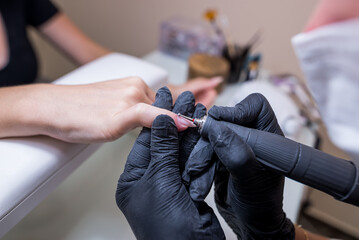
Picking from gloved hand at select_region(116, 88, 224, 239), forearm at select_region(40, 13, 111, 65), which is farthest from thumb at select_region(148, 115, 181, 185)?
forearm at select_region(40, 13, 111, 65)

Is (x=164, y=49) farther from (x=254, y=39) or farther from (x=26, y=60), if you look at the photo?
(x=26, y=60)

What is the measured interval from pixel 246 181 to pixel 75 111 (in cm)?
32

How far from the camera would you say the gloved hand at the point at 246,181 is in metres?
0.36

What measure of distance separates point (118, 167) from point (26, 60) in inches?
26.1

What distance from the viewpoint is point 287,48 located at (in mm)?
1025

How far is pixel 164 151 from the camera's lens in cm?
40

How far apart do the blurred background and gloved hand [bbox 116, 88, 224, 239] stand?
9 centimetres

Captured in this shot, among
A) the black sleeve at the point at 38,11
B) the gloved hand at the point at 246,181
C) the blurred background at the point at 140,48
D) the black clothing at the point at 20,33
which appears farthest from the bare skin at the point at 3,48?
the gloved hand at the point at 246,181

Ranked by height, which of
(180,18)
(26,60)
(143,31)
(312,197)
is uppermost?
(180,18)

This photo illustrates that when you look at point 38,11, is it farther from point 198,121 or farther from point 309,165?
point 309,165

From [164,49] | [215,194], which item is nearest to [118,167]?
[215,194]

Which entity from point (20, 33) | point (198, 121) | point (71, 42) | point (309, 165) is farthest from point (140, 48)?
point (309, 165)

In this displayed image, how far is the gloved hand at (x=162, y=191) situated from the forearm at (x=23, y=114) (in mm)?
192

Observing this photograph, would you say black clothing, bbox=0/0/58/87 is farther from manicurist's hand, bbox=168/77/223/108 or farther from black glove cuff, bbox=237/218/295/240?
black glove cuff, bbox=237/218/295/240
